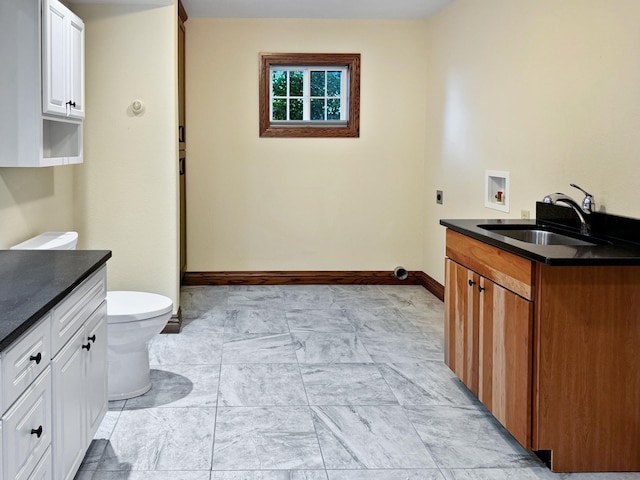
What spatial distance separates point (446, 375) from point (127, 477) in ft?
5.91

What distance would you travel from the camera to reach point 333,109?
629 centimetres

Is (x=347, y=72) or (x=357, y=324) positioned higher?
(x=347, y=72)

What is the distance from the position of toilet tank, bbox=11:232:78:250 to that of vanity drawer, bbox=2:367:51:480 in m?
1.49

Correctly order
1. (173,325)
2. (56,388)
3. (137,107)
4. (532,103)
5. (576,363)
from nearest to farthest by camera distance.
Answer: (56,388) < (576,363) < (532,103) < (137,107) < (173,325)

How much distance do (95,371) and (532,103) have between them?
2.64m

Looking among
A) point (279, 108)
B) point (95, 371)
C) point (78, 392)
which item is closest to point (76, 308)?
point (78, 392)

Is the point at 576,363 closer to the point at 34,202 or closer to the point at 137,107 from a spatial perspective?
the point at 34,202

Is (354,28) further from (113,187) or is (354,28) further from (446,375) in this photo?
(446,375)

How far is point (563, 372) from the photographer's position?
258 cm

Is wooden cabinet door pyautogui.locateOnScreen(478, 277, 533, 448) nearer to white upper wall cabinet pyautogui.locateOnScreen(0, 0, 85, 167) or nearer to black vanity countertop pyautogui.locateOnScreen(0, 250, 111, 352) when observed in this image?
black vanity countertop pyautogui.locateOnScreen(0, 250, 111, 352)

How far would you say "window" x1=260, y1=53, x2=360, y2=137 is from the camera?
613 centimetres

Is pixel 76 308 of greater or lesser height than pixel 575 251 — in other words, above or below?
below

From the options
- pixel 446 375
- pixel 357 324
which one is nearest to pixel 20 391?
pixel 446 375

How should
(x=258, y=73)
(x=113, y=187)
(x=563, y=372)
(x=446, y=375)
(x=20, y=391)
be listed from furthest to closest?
(x=258, y=73) < (x=113, y=187) < (x=446, y=375) < (x=563, y=372) < (x=20, y=391)
